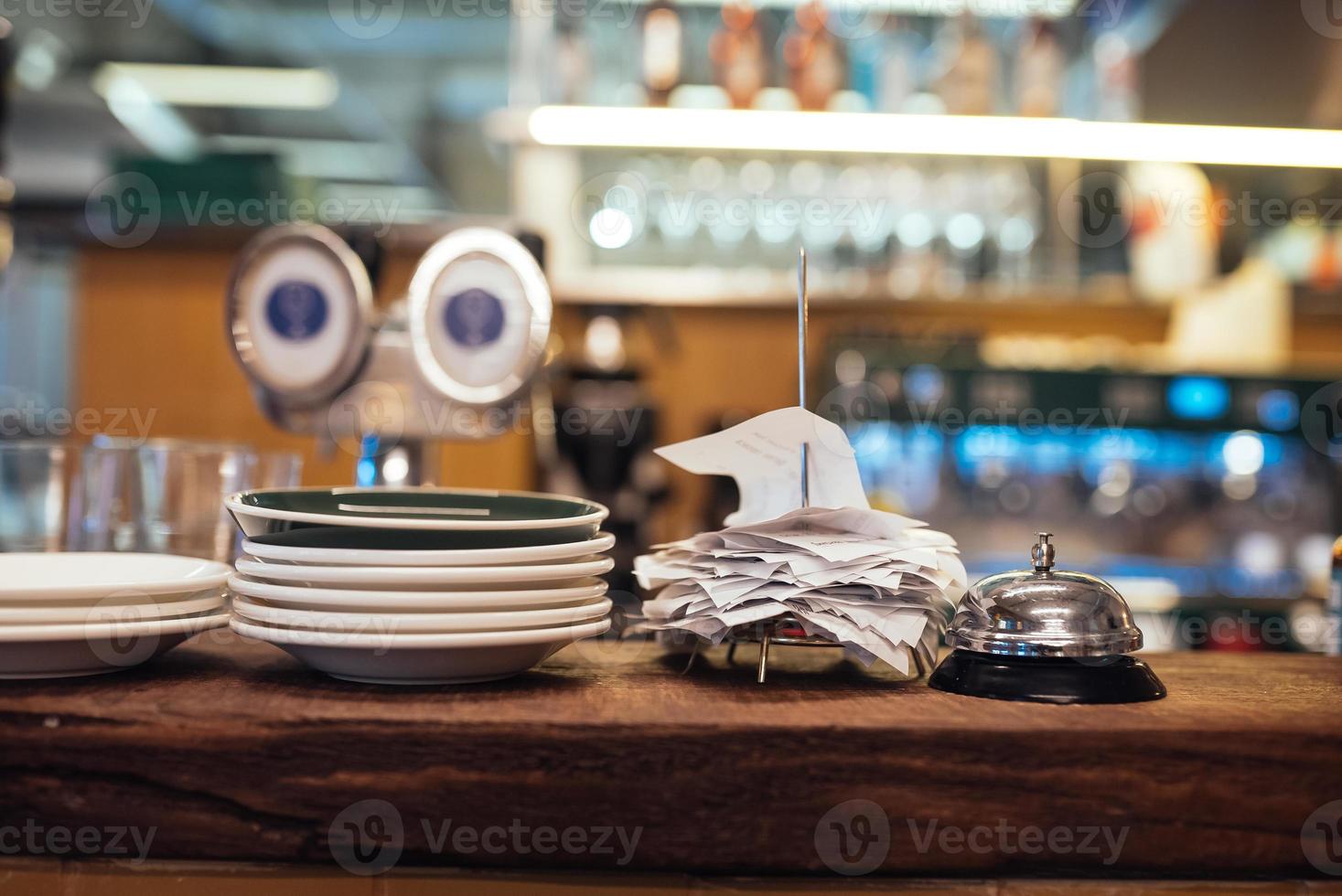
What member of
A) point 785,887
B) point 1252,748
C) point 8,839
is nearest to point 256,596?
point 8,839

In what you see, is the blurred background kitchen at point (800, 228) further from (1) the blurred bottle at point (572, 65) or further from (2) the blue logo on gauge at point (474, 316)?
(2) the blue logo on gauge at point (474, 316)

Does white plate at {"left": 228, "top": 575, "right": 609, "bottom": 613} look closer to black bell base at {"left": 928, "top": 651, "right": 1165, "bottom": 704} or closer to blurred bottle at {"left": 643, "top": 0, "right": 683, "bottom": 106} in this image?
black bell base at {"left": 928, "top": 651, "right": 1165, "bottom": 704}

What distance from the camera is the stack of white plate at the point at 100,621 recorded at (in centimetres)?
80

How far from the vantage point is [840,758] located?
0.75 m

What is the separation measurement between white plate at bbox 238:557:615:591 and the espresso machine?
0.42 metres

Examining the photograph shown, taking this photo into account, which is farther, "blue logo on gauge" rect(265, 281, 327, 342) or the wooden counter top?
"blue logo on gauge" rect(265, 281, 327, 342)

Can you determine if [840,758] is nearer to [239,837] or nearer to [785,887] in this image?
[785,887]

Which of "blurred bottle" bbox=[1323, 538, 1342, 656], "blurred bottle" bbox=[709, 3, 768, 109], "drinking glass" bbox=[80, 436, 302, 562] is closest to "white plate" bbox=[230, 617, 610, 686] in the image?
"drinking glass" bbox=[80, 436, 302, 562]

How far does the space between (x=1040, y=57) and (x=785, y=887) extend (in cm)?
311

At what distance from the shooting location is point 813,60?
10.8 feet

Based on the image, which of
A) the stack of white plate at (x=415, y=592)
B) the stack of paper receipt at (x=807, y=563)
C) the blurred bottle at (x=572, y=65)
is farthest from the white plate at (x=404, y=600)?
the blurred bottle at (x=572, y=65)

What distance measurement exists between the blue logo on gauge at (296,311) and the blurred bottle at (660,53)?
2237 millimetres

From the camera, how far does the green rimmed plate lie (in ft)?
2.73

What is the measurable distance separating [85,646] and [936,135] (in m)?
2.83
